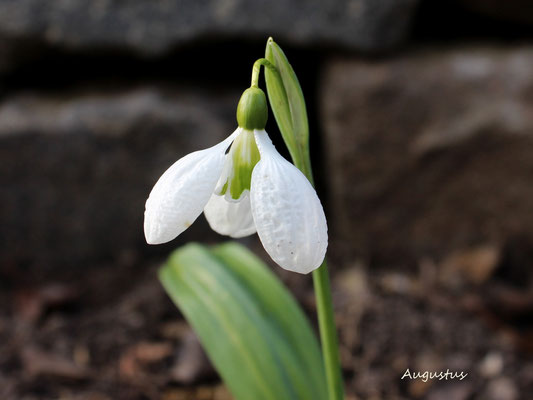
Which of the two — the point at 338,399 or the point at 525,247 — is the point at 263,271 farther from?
the point at 525,247

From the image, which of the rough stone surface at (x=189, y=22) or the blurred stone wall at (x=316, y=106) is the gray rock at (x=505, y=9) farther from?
the rough stone surface at (x=189, y=22)

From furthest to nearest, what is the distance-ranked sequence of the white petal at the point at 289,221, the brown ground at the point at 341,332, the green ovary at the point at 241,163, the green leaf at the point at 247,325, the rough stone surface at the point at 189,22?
the rough stone surface at the point at 189,22 → the brown ground at the point at 341,332 → the green leaf at the point at 247,325 → the green ovary at the point at 241,163 → the white petal at the point at 289,221

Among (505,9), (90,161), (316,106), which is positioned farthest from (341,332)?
(505,9)

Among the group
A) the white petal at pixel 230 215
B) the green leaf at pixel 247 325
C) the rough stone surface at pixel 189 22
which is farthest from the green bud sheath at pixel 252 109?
the rough stone surface at pixel 189 22

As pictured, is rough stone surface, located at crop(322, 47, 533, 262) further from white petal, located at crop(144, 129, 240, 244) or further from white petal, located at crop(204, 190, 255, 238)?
white petal, located at crop(144, 129, 240, 244)

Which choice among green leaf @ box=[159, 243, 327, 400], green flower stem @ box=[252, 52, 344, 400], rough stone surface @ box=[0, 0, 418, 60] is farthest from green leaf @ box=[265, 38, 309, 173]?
rough stone surface @ box=[0, 0, 418, 60]

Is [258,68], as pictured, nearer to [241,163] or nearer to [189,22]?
[241,163]
